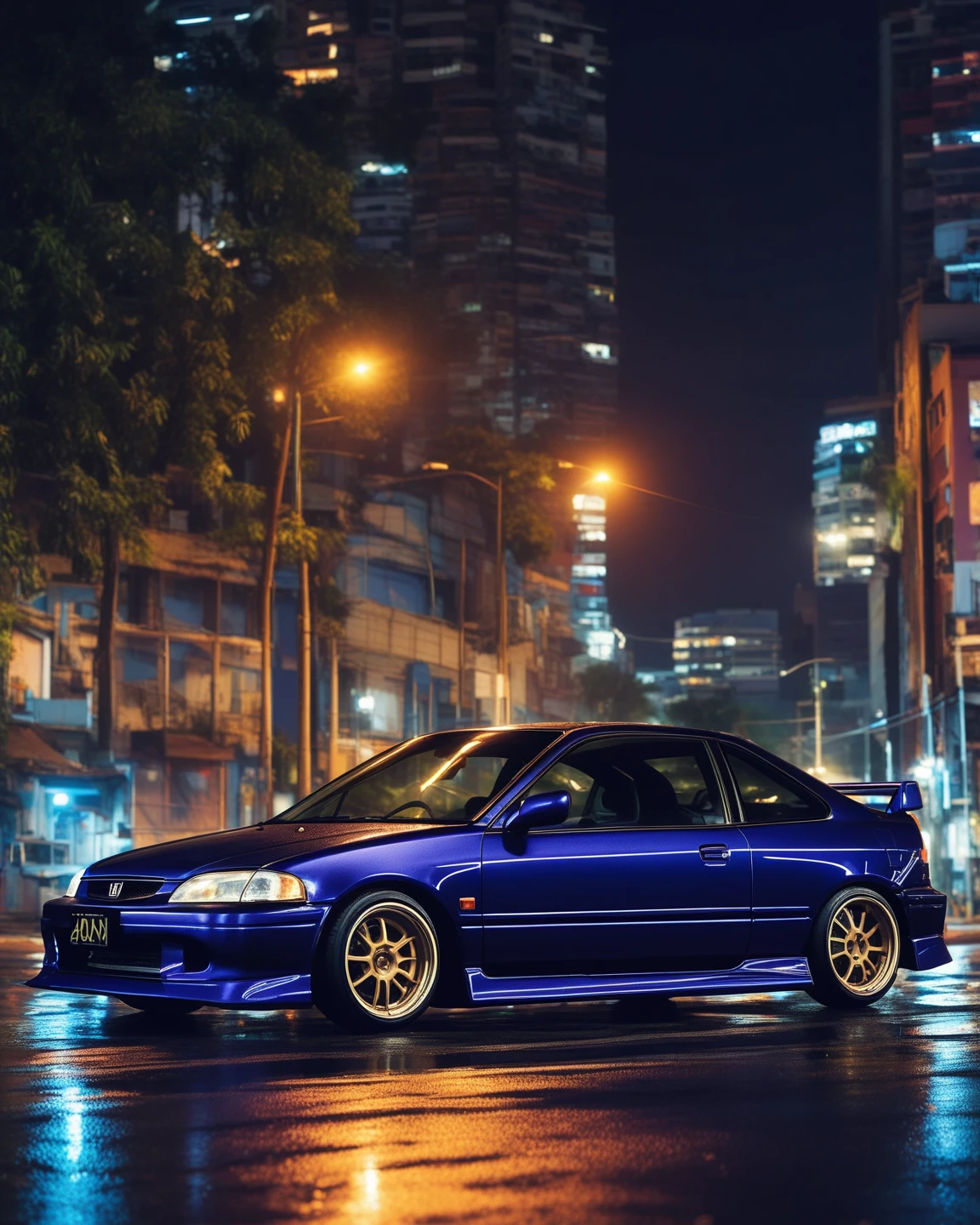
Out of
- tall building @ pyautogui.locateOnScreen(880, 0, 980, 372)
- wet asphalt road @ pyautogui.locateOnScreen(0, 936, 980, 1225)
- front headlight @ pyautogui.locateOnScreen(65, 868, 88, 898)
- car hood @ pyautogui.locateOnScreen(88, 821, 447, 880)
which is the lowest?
wet asphalt road @ pyautogui.locateOnScreen(0, 936, 980, 1225)

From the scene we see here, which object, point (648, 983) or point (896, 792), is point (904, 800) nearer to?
point (896, 792)

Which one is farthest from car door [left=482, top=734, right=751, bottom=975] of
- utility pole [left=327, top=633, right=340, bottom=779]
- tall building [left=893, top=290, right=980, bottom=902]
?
tall building [left=893, top=290, right=980, bottom=902]

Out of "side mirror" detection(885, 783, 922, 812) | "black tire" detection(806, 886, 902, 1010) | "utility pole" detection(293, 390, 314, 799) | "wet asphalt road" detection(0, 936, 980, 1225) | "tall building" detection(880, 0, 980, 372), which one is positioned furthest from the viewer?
"tall building" detection(880, 0, 980, 372)

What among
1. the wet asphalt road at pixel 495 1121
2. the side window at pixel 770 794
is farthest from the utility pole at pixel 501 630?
the wet asphalt road at pixel 495 1121

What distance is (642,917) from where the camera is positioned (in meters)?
9.49

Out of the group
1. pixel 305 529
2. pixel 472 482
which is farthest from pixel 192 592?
pixel 472 482

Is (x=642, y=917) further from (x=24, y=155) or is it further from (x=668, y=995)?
(x=24, y=155)

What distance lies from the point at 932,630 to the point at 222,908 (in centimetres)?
8311

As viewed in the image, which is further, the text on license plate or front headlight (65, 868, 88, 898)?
front headlight (65, 868, 88, 898)

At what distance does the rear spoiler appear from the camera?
35.2ft

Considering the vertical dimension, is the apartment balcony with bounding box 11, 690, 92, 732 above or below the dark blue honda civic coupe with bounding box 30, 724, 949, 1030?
above

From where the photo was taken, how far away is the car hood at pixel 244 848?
884 cm

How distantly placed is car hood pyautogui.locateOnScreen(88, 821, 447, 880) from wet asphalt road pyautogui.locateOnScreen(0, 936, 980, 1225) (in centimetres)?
78

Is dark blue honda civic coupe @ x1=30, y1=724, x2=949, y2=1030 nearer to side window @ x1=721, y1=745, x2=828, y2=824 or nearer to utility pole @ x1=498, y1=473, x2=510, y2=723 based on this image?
side window @ x1=721, y1=745, x2=828, y2=824
